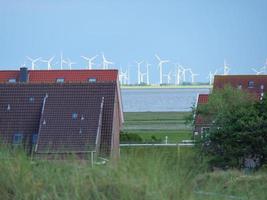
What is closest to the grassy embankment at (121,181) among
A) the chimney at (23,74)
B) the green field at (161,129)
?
the green field at (161,129)

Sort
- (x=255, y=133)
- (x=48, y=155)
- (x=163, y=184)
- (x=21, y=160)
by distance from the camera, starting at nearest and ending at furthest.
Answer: (x=163, y=184) → (x=21, y=160) → (x=48, y=155) → (x=255, y=133)

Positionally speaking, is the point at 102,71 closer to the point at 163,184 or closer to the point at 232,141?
the point at 232,141

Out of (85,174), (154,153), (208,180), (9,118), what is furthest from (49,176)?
(9,118)

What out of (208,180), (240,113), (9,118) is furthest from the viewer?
(9,118)

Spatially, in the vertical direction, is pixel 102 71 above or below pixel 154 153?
above

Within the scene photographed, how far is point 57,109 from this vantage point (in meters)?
37.3

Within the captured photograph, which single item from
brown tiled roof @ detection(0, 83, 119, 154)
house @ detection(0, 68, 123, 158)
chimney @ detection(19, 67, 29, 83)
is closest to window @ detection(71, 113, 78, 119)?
house @ detection(0, 68, 123, 158)

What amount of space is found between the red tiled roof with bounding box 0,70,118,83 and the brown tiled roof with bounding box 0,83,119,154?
504 inches

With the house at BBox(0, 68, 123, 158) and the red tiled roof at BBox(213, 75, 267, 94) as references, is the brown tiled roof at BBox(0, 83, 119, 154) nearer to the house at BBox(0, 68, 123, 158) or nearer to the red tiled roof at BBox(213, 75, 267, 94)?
the house at BBox(0, 68, 123, 158)

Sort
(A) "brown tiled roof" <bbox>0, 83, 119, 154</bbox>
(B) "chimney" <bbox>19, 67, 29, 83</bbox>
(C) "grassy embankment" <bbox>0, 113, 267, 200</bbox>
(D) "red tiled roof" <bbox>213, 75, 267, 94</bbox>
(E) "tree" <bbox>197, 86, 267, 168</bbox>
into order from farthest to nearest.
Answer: (D) "red tiled roof" <bbox>213, 75, 267, 94</bbox> → (B) "chimney" <bbox>19, 67, 29, 83</bbox> → (A) "brown tiled roof" <bbox>0, 83, 119, 154</bbox> → (E) "tree" <bbox>197, 86, 267, 168</bbox> → (C) "grassy embankment" <bbox>0, 113, 267, 200</bbox>

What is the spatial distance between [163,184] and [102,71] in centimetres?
4767

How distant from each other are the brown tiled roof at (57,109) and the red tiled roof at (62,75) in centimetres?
1280

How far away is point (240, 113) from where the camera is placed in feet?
93.6

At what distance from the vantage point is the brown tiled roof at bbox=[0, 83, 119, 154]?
35.0 metres
